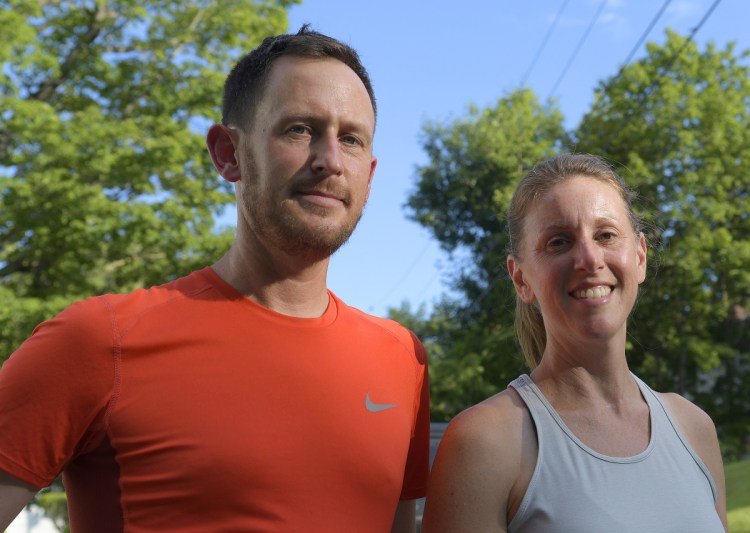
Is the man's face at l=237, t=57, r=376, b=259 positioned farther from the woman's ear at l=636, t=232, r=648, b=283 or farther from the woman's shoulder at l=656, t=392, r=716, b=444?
the woman's shoulder at l=656, t=392, r=716, b=444

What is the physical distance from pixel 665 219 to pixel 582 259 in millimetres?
22399

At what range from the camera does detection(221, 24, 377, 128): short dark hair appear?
92.4 inches

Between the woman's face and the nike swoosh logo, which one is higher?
the woman's face

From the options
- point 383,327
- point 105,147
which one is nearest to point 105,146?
point 105,147

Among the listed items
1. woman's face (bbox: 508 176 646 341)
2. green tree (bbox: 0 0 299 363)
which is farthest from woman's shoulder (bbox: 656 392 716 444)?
green tree (bbox: 0 0 299 363)

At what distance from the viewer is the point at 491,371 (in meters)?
25.1

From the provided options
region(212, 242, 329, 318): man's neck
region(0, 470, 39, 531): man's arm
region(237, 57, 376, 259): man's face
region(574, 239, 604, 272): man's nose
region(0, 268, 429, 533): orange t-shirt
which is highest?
region(237, 57, 376, 259): man's face

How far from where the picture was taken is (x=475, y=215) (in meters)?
27.1

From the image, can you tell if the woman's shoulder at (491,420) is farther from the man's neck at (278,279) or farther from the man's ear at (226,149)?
the man's ear at (226,149)

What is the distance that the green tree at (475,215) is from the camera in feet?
79.8

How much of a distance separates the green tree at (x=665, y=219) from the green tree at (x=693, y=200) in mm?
37

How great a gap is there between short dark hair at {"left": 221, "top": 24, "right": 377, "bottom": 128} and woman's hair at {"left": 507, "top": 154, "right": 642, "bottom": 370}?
1.70ft

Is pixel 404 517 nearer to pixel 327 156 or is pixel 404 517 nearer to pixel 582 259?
pixel 582 259

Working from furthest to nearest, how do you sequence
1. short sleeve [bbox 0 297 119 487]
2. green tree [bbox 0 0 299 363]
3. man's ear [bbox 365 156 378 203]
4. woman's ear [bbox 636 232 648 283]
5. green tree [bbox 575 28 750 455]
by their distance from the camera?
green tree [bbox 575 28 750 455] → green tree [bbox 0 0 299 363] → woman's ear [bbox 636 232 648 283] → man's ear [bbox 365 156 378 203] → short sleeve [bbox 0 297 119 487]
